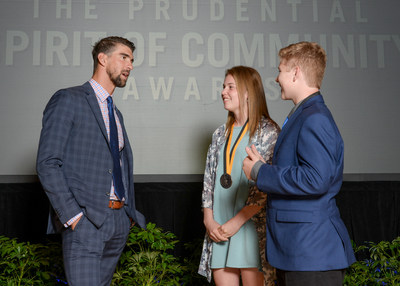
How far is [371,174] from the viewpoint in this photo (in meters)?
3.95

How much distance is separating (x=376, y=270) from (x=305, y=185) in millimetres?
2544

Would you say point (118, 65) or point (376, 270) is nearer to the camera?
point (118, 65)

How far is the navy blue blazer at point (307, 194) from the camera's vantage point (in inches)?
53.6

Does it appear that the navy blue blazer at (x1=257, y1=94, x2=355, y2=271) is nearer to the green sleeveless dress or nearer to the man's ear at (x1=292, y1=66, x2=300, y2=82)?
the man's ear at (x1=292, y1=66, x2=300, y2=82)

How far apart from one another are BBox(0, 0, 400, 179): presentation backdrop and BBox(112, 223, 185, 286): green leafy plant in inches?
28.8

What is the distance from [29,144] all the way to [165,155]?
1.25 m

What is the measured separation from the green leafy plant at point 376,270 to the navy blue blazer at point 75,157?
2315 mm

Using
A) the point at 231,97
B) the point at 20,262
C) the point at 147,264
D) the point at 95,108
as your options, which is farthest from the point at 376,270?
the point at 20,262

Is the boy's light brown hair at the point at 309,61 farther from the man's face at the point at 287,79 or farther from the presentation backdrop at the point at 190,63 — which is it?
the presentation backdrop at the point at 190,63

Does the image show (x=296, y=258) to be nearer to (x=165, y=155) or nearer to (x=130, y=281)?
(x=130, y=281)

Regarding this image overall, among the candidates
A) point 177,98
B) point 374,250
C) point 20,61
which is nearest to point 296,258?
point 374,250

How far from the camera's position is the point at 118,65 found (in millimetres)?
2100

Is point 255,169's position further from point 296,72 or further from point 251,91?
point 251,91

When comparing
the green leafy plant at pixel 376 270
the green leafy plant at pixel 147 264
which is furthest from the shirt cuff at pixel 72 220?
the green leafy plant at pixel 376 270
